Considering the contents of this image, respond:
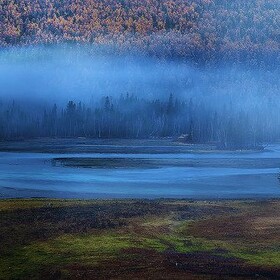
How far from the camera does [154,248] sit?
3916 centimetres

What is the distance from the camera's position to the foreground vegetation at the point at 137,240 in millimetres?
32844

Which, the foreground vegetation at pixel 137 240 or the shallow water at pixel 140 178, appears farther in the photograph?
the shallow water at pixel 140 178

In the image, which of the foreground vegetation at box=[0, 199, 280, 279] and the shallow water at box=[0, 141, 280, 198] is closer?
the foreground vegetation at box=[0, 199, 280, 279]

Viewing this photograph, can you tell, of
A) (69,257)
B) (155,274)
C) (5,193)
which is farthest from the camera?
(5,193)

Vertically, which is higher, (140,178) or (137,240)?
(137,240)

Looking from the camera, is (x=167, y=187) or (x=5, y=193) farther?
(x=167, y=187)

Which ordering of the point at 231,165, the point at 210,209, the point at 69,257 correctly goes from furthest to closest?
the point at 231,165
the point at 210,209
the point at 69,257

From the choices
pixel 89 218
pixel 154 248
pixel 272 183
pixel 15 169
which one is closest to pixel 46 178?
pixel 15 169

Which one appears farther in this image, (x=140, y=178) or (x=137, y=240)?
(x=140, y=178)

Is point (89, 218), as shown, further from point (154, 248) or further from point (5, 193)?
point (5, 193)

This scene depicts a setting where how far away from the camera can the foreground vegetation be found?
32844mm

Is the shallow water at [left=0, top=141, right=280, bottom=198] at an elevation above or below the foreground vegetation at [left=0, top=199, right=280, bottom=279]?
below

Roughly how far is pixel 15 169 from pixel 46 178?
662 inches

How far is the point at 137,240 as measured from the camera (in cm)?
4169
